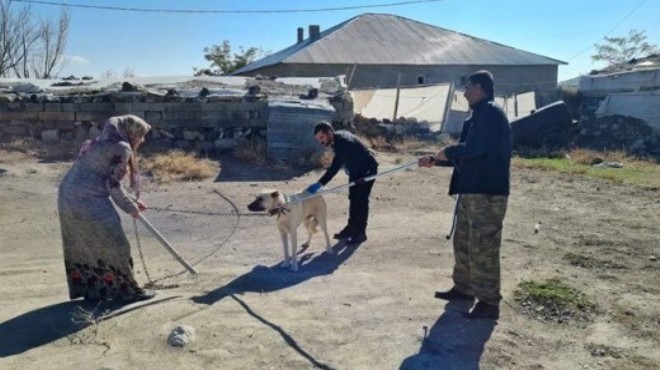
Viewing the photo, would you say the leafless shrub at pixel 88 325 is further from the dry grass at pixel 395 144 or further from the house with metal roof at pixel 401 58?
the house with metal roof at pixel 401 58

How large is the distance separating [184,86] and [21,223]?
8121 mm

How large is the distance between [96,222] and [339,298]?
2217 mm

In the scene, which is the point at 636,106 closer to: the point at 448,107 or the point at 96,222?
the point at 448,107

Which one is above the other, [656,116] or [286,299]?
[656,116]

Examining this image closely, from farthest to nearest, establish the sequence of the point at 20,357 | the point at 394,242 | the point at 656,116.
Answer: the point at 656,116, the point at 394,242, the point at 20,357

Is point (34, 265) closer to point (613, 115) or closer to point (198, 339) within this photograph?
point (198, 339)

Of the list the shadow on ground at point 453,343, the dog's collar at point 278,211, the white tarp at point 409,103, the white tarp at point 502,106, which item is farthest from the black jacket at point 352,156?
the white tarp at point 409,103

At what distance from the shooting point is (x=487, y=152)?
4.73 m

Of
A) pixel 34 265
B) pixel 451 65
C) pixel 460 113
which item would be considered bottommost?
pixel 34 265

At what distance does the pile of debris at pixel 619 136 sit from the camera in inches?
667

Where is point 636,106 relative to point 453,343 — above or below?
above

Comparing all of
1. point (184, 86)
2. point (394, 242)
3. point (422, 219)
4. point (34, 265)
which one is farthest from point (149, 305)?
point (184, 86)

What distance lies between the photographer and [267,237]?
309 inches

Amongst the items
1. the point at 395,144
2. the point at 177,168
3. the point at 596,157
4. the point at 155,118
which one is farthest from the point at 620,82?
the point at 177,168
